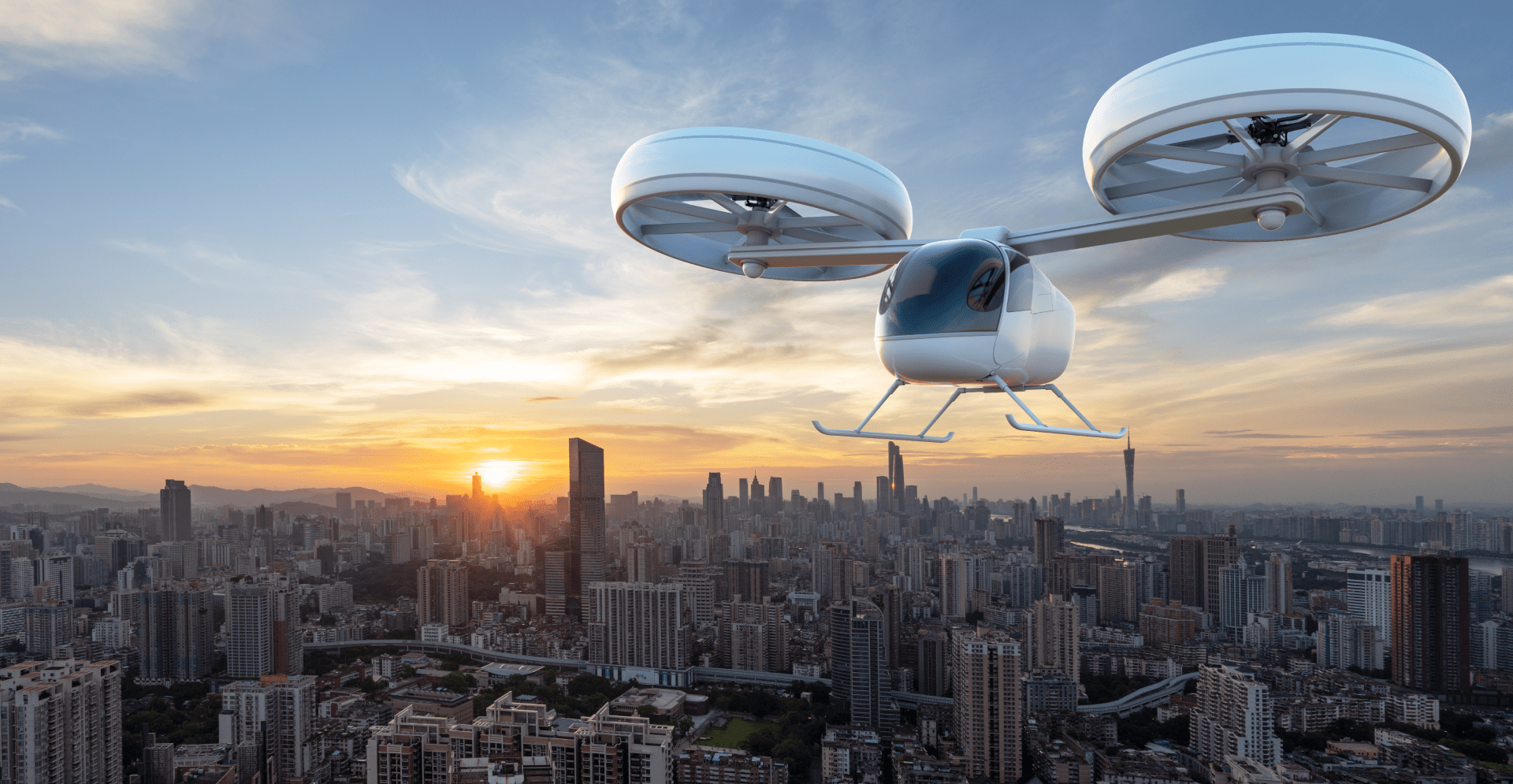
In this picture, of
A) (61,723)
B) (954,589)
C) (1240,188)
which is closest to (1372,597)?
(954,589)

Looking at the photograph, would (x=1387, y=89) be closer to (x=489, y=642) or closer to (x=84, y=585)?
(x=489, y=642)

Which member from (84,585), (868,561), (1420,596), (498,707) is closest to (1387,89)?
(498,707)

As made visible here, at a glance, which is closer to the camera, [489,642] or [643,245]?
[643,245]

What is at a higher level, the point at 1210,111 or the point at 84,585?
the point at 1210,111

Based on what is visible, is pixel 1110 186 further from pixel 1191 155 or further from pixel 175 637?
pixel 175 637

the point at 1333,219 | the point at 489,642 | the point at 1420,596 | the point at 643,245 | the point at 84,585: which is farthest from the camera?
the point at 84,585

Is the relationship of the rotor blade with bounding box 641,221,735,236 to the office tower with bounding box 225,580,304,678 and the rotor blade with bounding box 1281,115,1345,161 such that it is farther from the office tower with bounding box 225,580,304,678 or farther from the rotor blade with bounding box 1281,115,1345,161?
the office tower with bounding box 225,580,304,678
